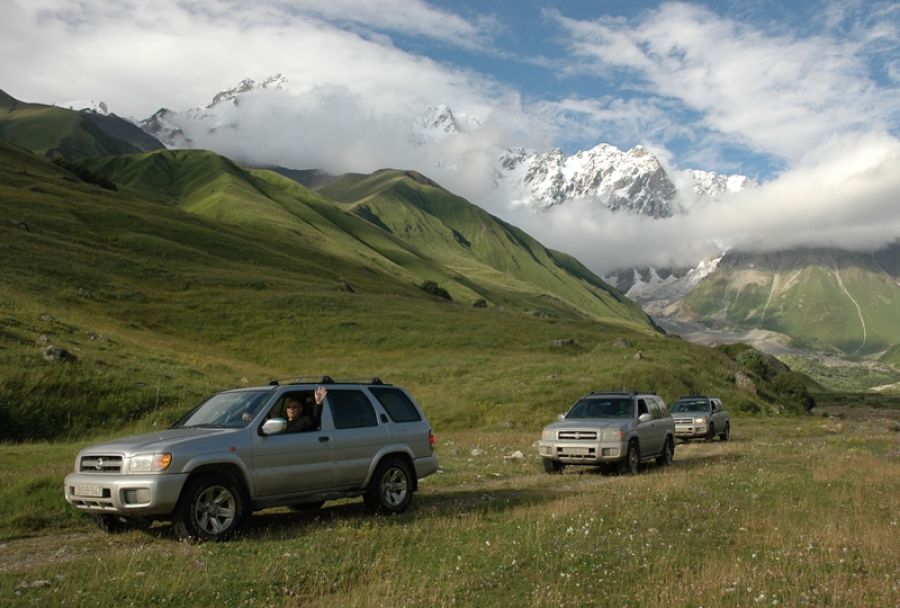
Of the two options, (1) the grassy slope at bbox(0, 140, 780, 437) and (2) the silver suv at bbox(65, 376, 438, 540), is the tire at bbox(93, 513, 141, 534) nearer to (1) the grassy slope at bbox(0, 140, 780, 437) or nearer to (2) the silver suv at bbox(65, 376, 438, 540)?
(2) the silver suv at bbox(65, 376, 438, 540)

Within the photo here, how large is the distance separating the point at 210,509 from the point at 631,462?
41.0 ft

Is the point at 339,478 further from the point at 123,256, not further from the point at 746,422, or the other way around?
the point at 123,256

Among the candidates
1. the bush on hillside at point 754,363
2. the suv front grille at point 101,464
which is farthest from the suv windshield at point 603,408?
the bush on hillside at point 754,363

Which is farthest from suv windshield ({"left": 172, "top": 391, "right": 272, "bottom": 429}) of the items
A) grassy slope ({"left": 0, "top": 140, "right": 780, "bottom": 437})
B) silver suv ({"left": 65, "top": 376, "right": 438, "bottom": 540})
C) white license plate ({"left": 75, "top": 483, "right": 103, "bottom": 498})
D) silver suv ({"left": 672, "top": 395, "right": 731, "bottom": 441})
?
silver suv ({"left": 672, "top": 395, "right": 731, "bottom": 441})

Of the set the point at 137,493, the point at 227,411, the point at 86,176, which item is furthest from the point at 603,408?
the point at 86,176

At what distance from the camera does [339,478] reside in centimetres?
1306

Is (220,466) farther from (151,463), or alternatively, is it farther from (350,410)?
(350,410)

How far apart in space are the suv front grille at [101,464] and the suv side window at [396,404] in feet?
15.5

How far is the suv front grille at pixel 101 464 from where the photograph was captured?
1119 cm

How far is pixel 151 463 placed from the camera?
10.9 m

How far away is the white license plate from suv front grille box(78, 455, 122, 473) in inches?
9.8

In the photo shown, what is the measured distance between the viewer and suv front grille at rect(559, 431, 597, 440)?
804 inches

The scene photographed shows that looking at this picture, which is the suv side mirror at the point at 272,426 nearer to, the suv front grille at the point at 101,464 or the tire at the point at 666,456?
the suv front grille at the point at 101,464

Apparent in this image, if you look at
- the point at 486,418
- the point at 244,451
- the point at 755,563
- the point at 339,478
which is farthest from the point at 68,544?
the point at 486,418
